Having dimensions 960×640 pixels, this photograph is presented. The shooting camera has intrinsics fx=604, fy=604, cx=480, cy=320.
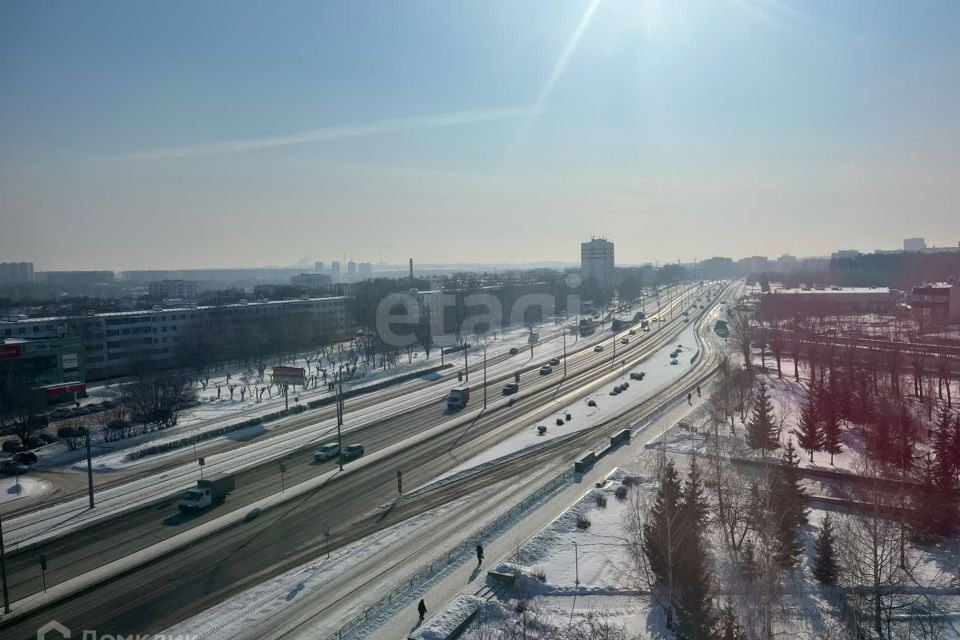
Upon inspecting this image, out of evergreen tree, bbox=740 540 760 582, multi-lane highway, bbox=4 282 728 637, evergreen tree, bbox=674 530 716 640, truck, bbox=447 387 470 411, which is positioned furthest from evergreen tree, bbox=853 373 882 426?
truck, bbox=447 387 470 411

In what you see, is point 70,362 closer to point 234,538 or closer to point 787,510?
point 234,538

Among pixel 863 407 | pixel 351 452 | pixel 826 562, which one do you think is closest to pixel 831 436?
pixel 863 407

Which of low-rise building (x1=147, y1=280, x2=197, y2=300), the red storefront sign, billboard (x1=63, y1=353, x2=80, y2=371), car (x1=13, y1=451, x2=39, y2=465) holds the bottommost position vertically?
car (x1=13, y1=451, x2=39, y2=465)

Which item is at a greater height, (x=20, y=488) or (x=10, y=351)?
(x=10, y=351)

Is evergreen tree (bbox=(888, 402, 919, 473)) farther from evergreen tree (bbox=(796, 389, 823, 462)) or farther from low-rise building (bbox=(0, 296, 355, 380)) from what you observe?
low-rise building (bbox=(0, 296, 355, 380))

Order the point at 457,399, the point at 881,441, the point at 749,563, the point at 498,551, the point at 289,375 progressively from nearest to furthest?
1. the point at 749,563
2. the point at 498,551
3. the point at 881,441
4. the point at 457,399
5. the point at 289,375

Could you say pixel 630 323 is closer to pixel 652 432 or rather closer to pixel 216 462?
pixel 652 432
